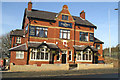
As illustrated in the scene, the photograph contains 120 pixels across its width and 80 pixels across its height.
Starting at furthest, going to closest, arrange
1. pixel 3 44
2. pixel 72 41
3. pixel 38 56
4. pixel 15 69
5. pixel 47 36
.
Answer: pixel 3 44 < pixel 72 41 < pixel 47 36 < pixel 38 56 < pixel 15 69

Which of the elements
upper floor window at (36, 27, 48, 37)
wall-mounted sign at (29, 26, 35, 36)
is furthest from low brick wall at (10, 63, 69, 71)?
upper floor window at (36, 27, 48, 37)

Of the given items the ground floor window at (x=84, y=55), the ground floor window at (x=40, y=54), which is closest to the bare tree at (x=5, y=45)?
the ground floor window at (x=40, y=54)

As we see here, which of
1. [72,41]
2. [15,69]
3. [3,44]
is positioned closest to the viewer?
[15,69]

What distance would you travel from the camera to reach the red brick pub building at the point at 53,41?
21188 millimetres

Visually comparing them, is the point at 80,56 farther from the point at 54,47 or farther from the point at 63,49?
the point at 54,47

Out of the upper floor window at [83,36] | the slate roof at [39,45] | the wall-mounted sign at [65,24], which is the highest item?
the wall-mounted sign at [65,24]

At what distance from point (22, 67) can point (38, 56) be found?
14.1 feet

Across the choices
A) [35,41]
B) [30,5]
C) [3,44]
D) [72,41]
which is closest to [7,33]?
[3,44]

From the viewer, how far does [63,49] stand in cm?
2394

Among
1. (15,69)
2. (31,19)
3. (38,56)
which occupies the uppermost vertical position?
(31,19)

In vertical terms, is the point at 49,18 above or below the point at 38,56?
above

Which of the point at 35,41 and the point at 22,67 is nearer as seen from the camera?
the point at 22,67

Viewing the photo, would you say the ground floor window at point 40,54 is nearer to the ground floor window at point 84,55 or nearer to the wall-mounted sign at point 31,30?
the wall-mounted sign at point 31,30

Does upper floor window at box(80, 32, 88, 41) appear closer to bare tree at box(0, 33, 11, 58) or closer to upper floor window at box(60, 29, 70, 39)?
upper floor window at box(60, 29, 70, 39)
